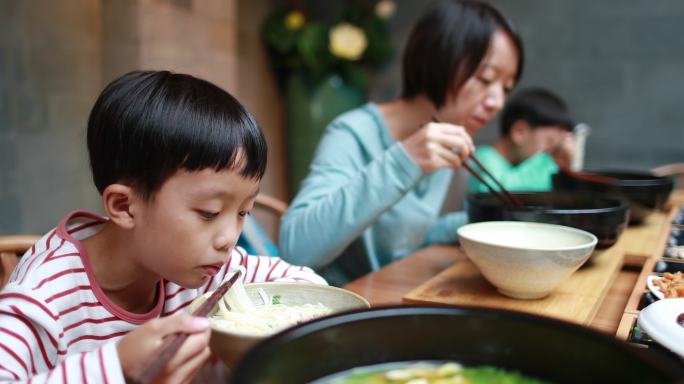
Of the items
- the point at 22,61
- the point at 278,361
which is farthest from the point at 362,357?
the point at 22,61

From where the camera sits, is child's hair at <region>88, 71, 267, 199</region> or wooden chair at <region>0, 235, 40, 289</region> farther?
wooden chair at <region>0, 235, 40, 289</region>

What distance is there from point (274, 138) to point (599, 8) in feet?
8.12

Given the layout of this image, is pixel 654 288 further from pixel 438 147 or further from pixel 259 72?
pixel 259 72

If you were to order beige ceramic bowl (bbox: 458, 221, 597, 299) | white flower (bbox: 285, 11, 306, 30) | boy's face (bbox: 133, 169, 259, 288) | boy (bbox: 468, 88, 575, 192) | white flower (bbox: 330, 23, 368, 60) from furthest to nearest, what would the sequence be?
1. white flower (bbox: 285, 11, 306, 30)
2. white flower (bbox: 330, 23, 368, 60)
3. boy (bbox: 468, 88, 575, 192)
4. beige ceramic bowl (bbox: 458, 221, 597, 299)
5. boy's face (bbox: 133, 169, 259, 288)

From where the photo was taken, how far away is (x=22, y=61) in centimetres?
226

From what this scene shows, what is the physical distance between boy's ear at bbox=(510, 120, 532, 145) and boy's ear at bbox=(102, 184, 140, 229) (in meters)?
2.81

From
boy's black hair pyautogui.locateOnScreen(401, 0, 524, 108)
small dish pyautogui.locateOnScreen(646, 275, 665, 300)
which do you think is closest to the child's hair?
small dish pyautogui.locateOnScreen(646, 275, 665, 300)

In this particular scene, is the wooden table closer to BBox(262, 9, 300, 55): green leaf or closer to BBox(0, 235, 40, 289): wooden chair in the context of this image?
BBox(0, 235, 40, 289): wooden chair

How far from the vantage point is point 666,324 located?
77 centimetres

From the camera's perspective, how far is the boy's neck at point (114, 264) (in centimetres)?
95

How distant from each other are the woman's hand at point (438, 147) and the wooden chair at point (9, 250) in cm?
86

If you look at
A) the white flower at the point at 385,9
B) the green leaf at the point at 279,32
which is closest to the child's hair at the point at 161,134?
the green leaf at the point at 279,32

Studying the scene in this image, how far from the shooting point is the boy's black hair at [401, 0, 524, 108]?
1.76 m

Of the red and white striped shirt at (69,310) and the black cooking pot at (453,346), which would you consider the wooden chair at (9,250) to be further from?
the black cooking pot at (453,346)
